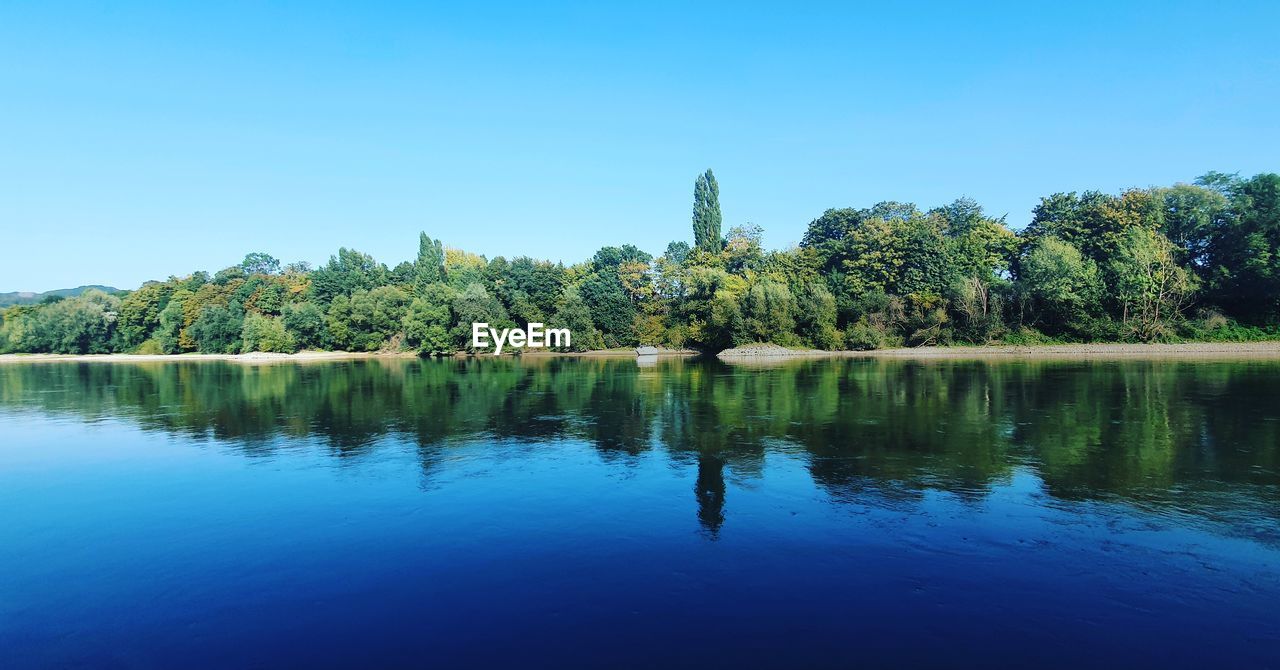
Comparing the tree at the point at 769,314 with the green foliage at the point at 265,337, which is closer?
the tree at the point at 769,314

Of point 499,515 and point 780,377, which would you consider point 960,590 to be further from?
point 780,377

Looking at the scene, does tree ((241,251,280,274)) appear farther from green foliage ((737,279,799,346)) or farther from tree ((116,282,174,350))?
green foliage ((737,279,799,346))

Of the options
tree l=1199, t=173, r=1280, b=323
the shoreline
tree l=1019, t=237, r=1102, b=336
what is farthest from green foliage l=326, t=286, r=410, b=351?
tree l=1199, t=173, r=1280, b=323

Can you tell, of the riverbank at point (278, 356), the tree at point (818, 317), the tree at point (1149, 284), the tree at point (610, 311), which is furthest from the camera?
the tree at point (610, 311)

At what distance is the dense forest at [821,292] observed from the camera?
172 ft

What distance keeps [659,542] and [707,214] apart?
7767 centimetres

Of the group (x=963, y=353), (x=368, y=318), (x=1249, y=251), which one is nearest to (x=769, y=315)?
(x=963, y=353)

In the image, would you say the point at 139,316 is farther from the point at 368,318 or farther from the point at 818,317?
the point at 818,317

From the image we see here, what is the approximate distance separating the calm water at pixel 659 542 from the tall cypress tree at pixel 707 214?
64.7 metres

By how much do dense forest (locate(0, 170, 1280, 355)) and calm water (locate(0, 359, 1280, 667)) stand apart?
4036cm

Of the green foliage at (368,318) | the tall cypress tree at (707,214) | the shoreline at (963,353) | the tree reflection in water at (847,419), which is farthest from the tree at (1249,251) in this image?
the green foliage at (368,318)

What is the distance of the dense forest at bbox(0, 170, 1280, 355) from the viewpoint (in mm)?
52281

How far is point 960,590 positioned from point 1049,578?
3.96ft

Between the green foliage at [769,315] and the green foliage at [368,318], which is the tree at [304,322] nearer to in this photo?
the green foliage at [368,318]
